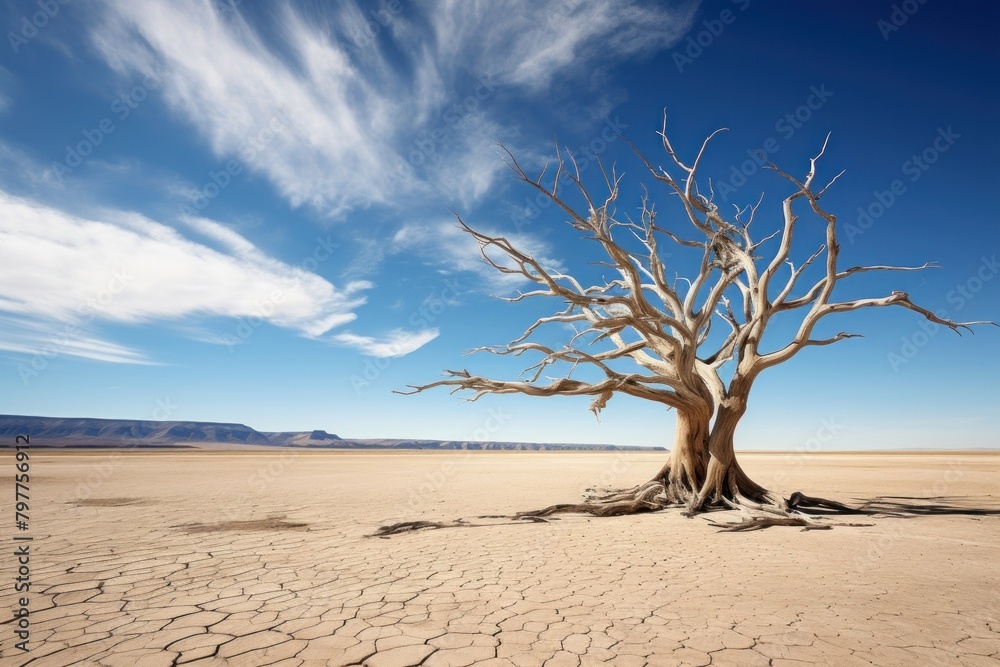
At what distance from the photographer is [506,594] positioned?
4.42 m

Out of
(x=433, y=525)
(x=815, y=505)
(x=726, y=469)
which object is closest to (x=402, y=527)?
(x=433, y=525)

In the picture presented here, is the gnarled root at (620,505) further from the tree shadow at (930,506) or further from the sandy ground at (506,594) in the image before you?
the tree shadow at (930,506)

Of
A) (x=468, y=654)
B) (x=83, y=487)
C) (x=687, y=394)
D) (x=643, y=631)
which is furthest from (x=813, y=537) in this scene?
(x=83, y=487)

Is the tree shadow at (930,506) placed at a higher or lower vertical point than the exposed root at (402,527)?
higher

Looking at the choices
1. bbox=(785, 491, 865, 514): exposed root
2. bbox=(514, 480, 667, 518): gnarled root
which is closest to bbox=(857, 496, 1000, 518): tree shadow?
bbox=(785, 491, 865, 514): exposed root

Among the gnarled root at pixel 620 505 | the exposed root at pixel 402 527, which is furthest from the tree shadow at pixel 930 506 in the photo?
the exposed root at pixel 402 527

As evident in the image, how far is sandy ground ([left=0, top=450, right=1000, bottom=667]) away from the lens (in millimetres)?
3160

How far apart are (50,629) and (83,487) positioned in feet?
51.7

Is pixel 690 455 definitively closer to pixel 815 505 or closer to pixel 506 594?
pixel 815 505

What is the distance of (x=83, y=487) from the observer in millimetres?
15117

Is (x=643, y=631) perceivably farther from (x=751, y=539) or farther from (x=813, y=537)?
(x=813, y=537)

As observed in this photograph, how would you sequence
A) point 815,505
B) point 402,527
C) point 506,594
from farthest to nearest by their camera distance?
1. point 815,505
2. point 402,527
3. point 506,594

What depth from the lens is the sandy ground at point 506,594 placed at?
3.16 meters

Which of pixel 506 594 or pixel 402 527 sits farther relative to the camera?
pixel 402 527
